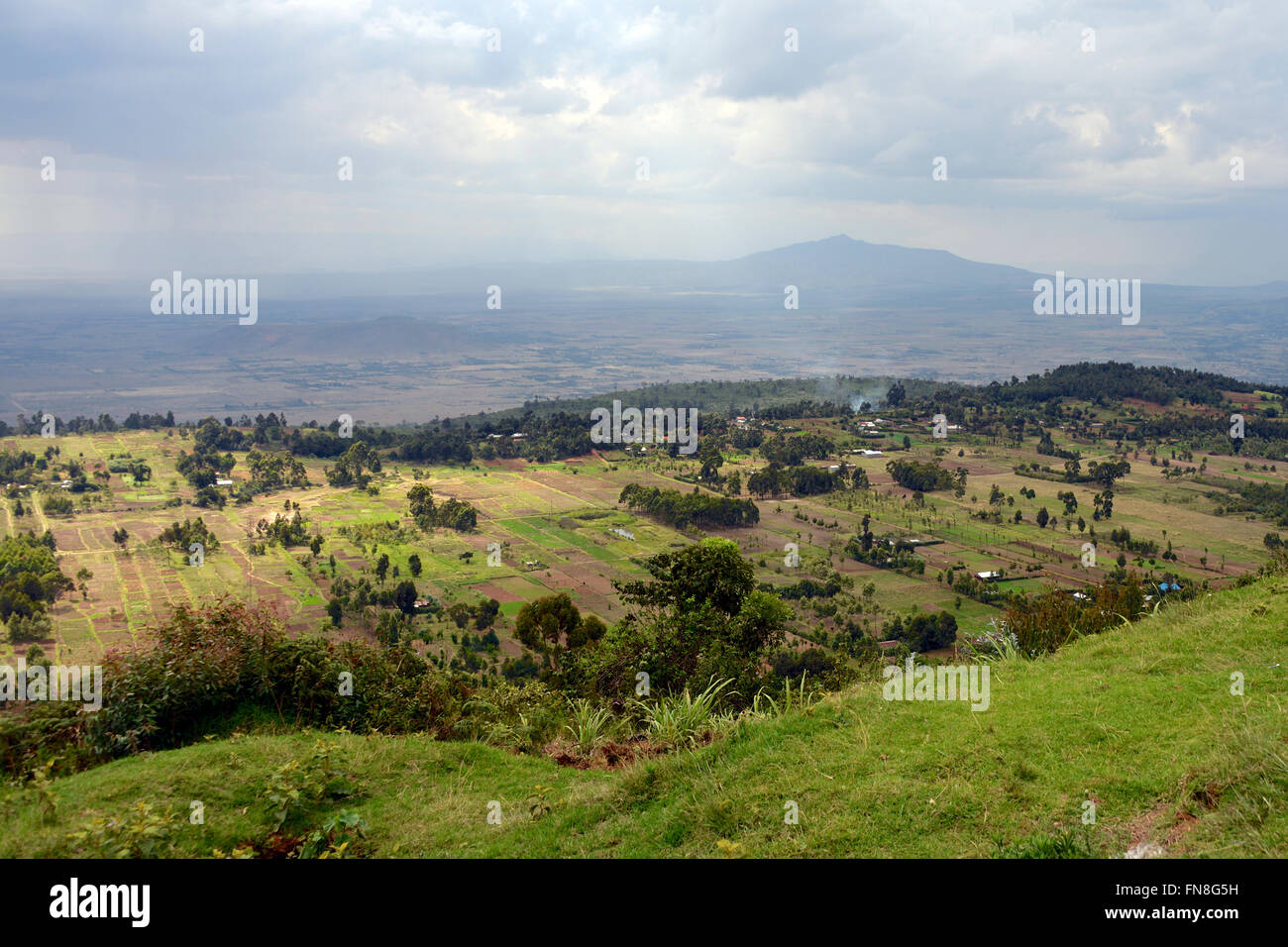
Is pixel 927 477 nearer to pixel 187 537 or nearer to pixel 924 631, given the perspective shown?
pixel 924 631

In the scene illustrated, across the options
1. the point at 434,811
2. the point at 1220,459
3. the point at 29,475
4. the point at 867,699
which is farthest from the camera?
the point at 1220,459

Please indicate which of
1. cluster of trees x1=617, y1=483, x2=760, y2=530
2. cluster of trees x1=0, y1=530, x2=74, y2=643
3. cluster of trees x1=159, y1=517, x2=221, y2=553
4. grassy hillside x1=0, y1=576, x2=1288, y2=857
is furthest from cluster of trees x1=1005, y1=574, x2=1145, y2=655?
cluster of trees x1=159, y1=517, x2=221, y2=553

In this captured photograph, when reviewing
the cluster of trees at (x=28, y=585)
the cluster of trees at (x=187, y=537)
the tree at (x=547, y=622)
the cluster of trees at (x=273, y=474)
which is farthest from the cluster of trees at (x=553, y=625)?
the cluster of trees at (x=273, y=474)

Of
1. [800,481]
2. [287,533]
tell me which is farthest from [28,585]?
[800,481]

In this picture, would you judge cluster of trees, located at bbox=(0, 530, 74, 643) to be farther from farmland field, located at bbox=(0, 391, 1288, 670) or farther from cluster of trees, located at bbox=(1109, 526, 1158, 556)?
cluster of trees, located at bbox=(1109, 526, 1158, 556)

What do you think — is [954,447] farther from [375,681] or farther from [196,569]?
[375,681]

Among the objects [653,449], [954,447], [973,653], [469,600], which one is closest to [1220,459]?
[954,447]
